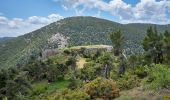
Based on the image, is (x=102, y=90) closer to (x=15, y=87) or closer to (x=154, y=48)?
(x=15, y=87)

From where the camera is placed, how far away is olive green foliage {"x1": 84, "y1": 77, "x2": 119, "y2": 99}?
1630 inches

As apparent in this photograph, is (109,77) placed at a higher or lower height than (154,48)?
lower

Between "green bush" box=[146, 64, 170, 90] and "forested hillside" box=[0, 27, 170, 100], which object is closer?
"green bush" box=[146, 64, 170, 90]

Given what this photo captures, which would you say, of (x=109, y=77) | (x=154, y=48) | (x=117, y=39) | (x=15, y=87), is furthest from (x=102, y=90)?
(x=117, y=39)

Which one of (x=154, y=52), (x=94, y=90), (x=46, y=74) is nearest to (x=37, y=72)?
(x=46, y=74)

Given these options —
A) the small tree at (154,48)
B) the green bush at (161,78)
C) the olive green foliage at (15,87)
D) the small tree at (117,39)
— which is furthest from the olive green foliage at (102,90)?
the small tree at (117,39)

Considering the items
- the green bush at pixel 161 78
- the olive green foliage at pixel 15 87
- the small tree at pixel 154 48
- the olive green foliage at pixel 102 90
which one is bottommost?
the olive green foliage at pixel 15 87

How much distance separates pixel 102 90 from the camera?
4212cm

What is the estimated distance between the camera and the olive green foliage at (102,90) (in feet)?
136

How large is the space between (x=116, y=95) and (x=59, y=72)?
75952 mm

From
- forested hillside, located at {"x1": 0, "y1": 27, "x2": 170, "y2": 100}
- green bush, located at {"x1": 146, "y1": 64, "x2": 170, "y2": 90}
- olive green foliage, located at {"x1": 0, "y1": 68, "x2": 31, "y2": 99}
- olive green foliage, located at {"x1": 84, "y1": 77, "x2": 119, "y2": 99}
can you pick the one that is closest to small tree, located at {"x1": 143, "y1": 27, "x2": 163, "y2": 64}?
forested hillside, located at {"x1": 0, "y1": 27, "x2": 170, "y2": 100}

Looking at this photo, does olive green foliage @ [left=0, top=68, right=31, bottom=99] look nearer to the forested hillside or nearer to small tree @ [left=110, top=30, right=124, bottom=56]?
the forested hillside

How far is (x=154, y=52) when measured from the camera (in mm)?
67688

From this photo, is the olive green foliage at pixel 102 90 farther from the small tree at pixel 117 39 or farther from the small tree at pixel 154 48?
the small tree at pixel 117 39
